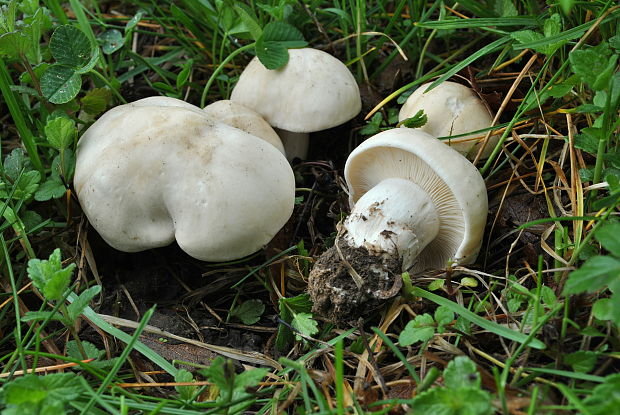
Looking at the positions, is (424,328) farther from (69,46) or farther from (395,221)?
(69,46)

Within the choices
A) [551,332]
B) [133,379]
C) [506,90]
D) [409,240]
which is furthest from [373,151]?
[133,379]

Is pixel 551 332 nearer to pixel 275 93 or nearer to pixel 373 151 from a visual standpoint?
pixel 373 151

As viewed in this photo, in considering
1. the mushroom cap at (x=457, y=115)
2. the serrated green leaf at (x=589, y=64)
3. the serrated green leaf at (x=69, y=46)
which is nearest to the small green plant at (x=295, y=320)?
the mushroom cap at (x=457, y=115)

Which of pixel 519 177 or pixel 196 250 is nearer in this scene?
pixel 196 250

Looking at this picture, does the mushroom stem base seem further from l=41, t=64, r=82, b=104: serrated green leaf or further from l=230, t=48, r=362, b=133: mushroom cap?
l=41, t=64, r=82, b=104: serrated green leaf

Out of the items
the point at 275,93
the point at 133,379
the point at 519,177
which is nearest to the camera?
the point at 133,379

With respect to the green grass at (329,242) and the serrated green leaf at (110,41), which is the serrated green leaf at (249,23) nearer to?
the green grass at (329,242)

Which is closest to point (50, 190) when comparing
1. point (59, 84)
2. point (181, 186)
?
point (59, 84)
